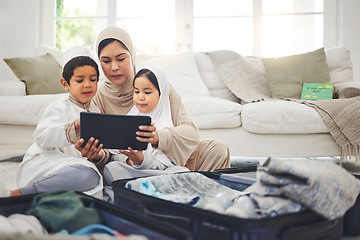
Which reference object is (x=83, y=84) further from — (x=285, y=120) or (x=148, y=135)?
(x=285, y=120)

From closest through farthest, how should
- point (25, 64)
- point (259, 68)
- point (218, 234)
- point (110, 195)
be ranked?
point (218, 234) → point (110, 195) → point (25, 64) → point (259, 68)

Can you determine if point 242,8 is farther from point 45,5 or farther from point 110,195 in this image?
point 110,195

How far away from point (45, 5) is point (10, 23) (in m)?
0.44

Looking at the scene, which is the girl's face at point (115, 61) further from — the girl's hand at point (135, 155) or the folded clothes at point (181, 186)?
the folded clothes at point (181, 186)

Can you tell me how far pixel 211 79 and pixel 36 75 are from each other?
1.35 metres

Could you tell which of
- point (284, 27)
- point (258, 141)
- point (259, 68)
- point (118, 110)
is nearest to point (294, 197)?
point (118, 110)

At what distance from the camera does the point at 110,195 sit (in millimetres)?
1225

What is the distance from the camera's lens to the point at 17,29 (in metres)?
4.02

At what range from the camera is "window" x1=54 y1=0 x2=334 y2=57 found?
12.6 ft

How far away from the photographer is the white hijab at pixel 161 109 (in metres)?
1.29

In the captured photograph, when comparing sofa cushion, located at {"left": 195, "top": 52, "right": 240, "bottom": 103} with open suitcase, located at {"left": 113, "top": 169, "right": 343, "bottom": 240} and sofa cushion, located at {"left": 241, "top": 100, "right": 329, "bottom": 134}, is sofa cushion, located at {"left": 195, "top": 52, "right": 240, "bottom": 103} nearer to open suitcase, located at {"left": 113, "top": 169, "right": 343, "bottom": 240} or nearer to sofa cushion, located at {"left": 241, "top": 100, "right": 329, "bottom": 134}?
sofa cushion, located at {"left": 241, "top": 100, "right": 329, "bottom": 134}

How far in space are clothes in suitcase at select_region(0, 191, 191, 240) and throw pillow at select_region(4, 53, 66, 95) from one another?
2023 mm

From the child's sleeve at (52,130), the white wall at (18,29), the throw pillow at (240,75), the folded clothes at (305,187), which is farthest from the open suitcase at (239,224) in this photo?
the white wall at (18,29)

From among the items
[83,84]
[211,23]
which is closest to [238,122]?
[83,84]
